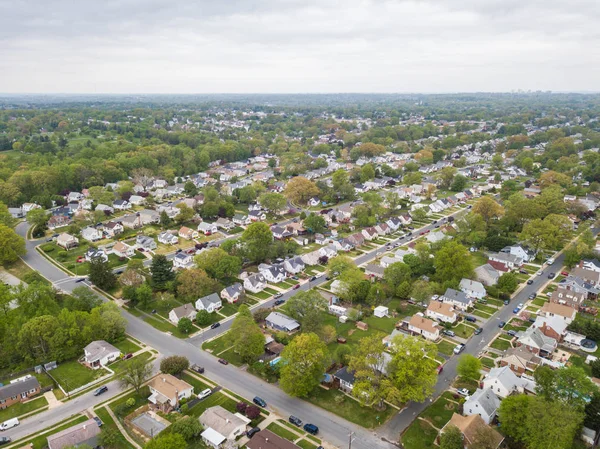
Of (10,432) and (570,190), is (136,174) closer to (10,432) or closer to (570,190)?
(10,432)

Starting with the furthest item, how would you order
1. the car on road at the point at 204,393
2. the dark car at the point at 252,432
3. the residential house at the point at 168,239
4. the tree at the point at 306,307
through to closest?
the residential house at the point at 168,239 → the tree at the point at 306,307 → the car on road at the point at 204,393 → the dark car at the point at 252,432

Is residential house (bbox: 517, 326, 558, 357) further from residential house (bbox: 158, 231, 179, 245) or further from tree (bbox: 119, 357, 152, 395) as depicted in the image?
residential house (bbox: 158, 231, 179, 245)

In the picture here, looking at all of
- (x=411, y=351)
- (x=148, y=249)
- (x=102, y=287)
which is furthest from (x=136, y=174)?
(x=411, y=351)

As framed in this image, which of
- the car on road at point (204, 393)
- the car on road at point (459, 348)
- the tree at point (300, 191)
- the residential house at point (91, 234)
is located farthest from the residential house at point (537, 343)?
the residential house at point (91, 234)

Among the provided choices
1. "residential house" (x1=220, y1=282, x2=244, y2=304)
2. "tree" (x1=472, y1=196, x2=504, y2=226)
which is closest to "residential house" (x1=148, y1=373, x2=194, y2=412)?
"residential house" (x1=220, y1=282, x2=244, y2=304)

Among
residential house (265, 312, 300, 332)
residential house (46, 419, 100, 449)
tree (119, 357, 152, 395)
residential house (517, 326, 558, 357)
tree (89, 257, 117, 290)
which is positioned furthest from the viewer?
tree (89, 257, 117, 290)

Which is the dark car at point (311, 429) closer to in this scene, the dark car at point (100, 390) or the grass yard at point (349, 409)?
the grass yard at point (349, 409)
